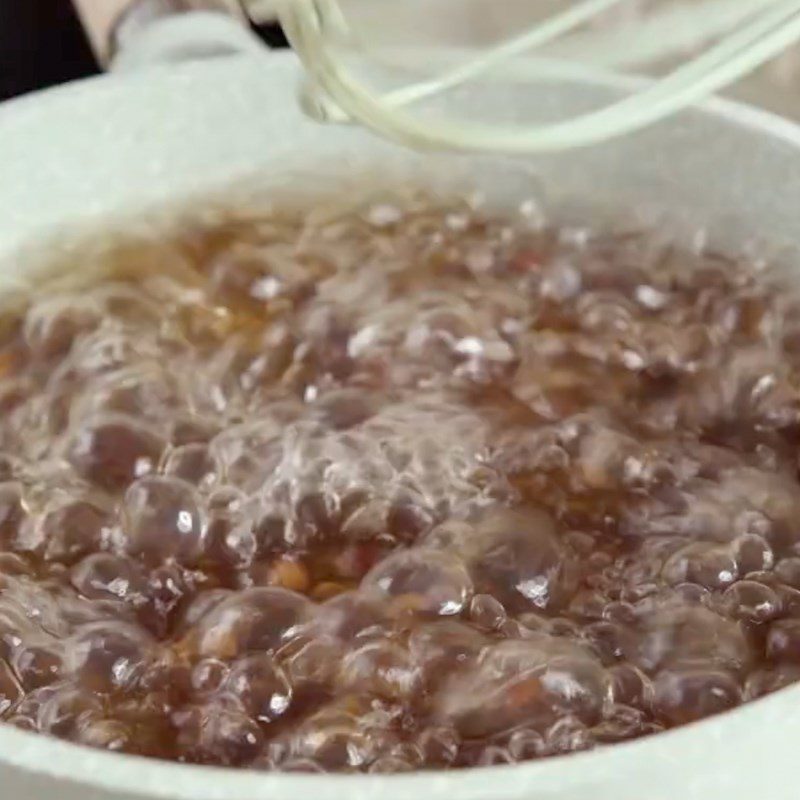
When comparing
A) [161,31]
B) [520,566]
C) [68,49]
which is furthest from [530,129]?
[68,49]

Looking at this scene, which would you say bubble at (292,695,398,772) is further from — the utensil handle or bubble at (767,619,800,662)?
the utensil handle

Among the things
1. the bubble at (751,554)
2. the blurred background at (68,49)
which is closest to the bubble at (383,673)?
the bubble at (751,554)

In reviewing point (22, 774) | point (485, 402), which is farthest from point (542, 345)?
point (22, 774)

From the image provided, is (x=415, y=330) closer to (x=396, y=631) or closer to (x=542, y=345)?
(x=542, y=345)

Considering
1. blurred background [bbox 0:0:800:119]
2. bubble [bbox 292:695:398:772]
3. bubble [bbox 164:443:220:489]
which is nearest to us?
bubble [bbox 292:695:398:772]

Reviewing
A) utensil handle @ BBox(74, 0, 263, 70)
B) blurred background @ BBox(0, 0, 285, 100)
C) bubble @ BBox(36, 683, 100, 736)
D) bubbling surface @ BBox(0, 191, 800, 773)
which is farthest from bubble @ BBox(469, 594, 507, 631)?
blurred background @ BBox(0, 0, 285, 100)

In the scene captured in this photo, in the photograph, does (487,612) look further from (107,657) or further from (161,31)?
(161,31)
